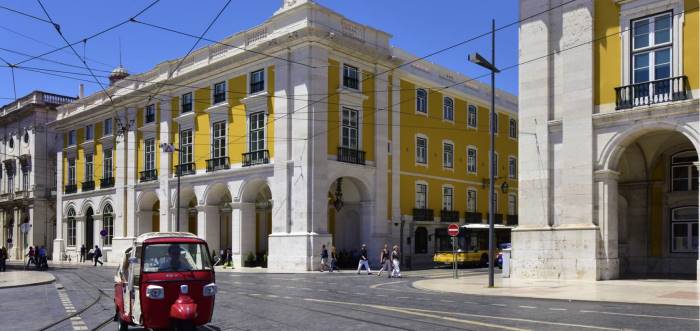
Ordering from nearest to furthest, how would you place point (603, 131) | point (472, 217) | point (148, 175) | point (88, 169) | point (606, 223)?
point (606, 223) → point (603, 131) → point (472, 217) → point (148, 175) → point (88, 169)

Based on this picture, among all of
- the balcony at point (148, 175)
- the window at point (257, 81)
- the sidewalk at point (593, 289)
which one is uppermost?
the window at point (257, 81)

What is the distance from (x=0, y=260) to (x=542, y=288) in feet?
102

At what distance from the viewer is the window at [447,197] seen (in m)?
48.3

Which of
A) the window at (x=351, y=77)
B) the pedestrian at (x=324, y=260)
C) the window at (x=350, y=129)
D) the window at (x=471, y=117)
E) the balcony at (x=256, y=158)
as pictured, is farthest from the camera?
the window at (x=471, y=117)

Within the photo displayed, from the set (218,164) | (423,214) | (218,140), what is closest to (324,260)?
(423,214)

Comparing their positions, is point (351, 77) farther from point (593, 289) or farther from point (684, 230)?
point (593, 289)

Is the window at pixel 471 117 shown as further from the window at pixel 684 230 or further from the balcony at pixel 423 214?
the window at pixel 684 230

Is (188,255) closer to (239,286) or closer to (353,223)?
(239,286)

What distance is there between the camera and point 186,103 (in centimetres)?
4756

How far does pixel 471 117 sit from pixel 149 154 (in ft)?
80.8

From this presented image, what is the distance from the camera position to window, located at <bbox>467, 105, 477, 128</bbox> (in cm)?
5112

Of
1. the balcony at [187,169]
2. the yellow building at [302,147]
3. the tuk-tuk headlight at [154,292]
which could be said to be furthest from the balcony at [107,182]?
the tuk-tuk headlight at [154,292]

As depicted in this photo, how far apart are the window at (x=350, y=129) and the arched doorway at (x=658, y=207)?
16.3 meters

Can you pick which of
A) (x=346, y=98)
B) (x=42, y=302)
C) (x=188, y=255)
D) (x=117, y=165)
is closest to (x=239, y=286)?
(x=42, y=302)
